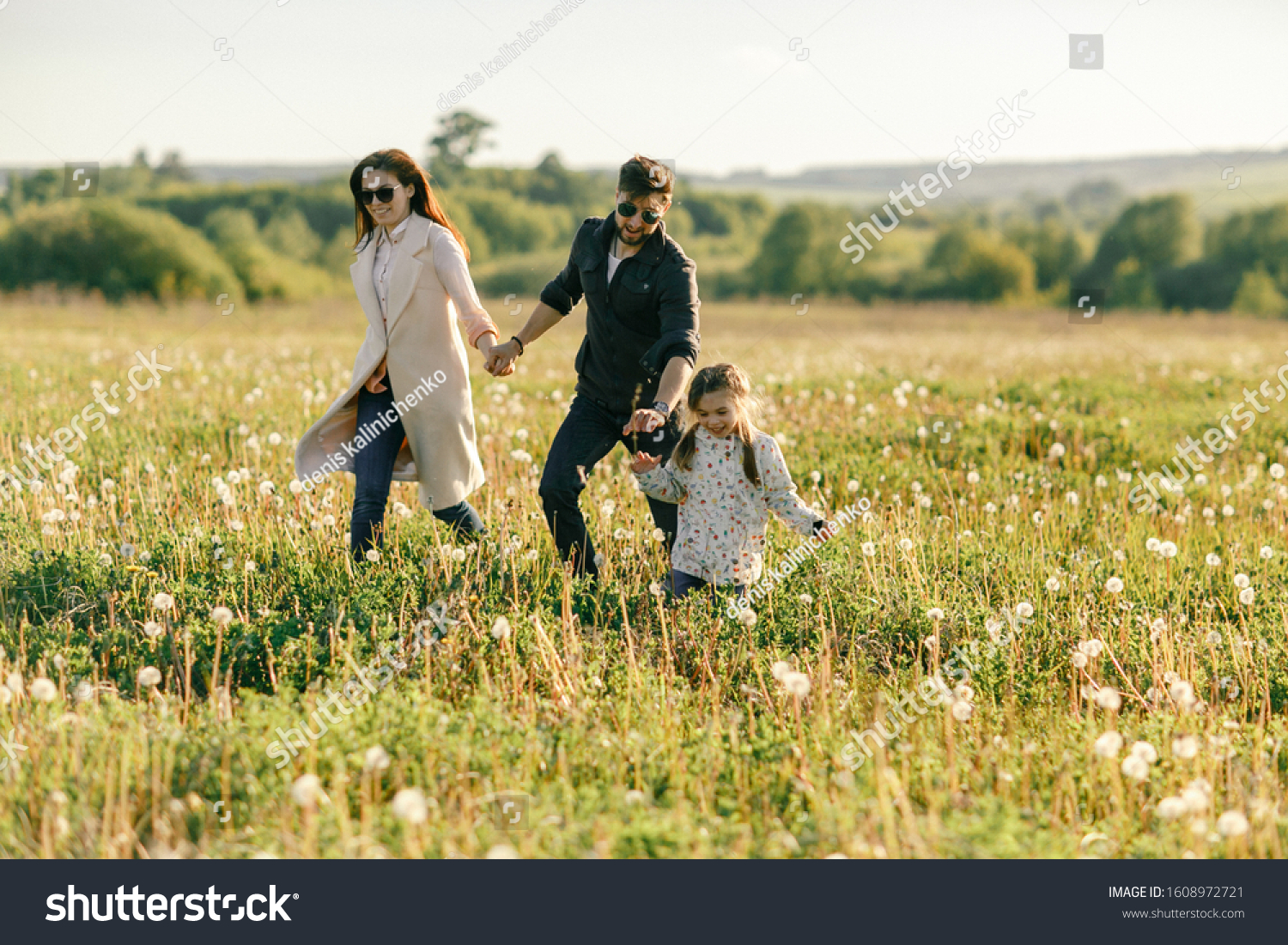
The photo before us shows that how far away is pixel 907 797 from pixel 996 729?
739mm

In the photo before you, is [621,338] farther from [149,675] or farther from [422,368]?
[149,675]

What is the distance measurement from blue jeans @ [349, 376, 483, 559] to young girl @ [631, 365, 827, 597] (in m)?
1.24

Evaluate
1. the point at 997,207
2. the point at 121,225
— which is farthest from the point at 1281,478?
the point at 997,207

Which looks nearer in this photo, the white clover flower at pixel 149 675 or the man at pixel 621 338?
the white clover flower at pixel 149 675

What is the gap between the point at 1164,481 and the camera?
749 cm

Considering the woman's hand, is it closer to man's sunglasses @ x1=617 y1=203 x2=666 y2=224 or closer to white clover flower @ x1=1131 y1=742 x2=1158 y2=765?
man's sunglasses @ x1=617 y1=203 x2=666 y2=224

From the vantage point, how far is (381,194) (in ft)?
16.8

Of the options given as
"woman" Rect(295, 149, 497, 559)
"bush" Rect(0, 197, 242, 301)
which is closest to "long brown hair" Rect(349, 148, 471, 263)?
"woman" Rect(295, 149, 497, 559)

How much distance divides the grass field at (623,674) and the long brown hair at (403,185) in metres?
1.56

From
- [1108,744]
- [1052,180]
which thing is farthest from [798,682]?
[1052,180]

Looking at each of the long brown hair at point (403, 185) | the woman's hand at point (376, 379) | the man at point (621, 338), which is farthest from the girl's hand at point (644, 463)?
the woman's hand at point (376, 379)

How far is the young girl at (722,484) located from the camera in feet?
15.5

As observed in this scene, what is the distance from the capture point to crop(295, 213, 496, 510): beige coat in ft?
17.1
